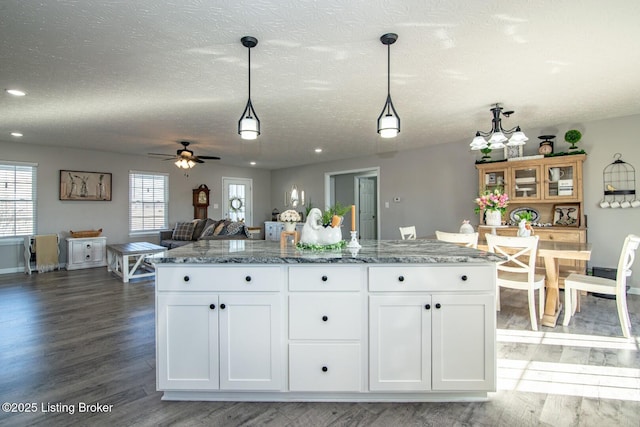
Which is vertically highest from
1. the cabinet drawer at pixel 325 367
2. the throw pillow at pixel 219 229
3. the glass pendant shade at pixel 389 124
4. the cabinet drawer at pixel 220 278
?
the glass pendant shade at pixel 389 124

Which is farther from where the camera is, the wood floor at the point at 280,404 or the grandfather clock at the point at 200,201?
the grandfather clock at the point at 200,201

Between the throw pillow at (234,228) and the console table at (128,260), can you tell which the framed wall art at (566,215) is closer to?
the throw pillow at (234,228)

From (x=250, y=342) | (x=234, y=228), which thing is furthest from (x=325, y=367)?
(x=234, y=228)

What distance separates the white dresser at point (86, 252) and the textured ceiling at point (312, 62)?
2.30m

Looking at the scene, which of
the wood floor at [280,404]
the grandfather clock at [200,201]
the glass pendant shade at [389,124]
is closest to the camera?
the wood floor at [280,404]

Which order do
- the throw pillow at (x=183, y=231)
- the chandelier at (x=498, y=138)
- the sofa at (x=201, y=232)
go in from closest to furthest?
the chandelier at (x=498, y=138), the sofa at (x=201, y=232), the throw pillow at (x=183, y=231)

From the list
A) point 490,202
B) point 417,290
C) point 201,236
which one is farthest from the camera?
point 201,236

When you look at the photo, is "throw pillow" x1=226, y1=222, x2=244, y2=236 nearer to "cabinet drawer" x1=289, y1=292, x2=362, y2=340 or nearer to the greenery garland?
the greenery garland

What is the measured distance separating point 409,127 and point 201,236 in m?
4.74

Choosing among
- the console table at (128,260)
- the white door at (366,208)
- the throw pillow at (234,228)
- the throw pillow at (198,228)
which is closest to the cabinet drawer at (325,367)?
the console table at (128,260)

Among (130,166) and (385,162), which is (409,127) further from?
(130,166)

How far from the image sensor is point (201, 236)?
22.7ft

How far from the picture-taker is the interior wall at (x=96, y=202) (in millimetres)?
5926

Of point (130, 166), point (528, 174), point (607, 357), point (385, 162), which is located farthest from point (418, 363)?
point (130, 166)
